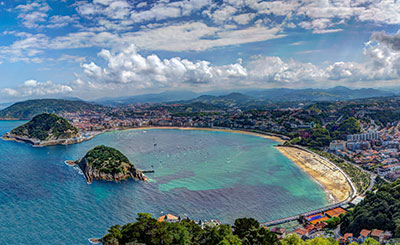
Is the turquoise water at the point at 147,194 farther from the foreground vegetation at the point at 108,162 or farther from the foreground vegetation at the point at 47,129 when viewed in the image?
the foreground vegetation at the point at 47,129

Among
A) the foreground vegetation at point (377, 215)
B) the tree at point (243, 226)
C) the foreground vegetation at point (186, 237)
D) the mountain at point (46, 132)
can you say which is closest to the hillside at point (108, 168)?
the foreground vegetation at point (186, 237)

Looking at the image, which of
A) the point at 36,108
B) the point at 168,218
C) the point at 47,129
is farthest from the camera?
the point at 36,108

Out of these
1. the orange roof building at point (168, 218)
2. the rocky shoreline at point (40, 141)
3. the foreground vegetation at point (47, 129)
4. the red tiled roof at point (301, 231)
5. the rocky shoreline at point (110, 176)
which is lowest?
the red tiled roof at point (301, 231)

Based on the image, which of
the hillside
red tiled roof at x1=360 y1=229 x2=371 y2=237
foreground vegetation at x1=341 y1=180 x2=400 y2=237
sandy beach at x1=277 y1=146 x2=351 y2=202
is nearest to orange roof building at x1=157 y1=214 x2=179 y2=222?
the hillside

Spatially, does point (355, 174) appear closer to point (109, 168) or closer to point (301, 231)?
point (301, 231)

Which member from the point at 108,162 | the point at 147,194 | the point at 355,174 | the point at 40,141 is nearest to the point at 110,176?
the point at 108,162

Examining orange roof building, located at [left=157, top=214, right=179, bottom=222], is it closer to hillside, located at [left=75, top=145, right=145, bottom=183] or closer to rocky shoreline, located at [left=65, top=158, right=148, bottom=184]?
rocky shoreline, located at [left=65, top=158, right=148, bottom=184]
